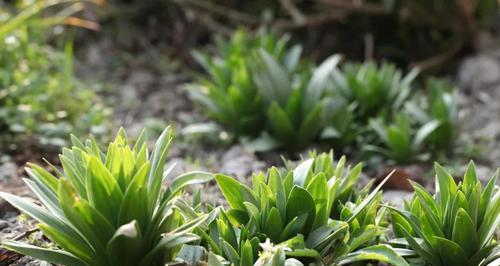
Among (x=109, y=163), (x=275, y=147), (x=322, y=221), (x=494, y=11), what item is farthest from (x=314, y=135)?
(x=494, y=11)

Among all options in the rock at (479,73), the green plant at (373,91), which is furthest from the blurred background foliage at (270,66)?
the rock at (479,73)

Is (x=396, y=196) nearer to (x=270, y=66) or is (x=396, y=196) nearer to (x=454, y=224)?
(x=454, y=224)

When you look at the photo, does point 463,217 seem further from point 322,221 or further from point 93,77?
point 93,77

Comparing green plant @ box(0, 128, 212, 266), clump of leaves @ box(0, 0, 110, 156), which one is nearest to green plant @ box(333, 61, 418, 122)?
clump of leaves @ box(0, 0, 110, 156)

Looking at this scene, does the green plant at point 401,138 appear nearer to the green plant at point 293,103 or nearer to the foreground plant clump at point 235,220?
the green plant at point 293,103

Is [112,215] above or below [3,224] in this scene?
above

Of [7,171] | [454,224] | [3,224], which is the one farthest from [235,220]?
[7,171]
